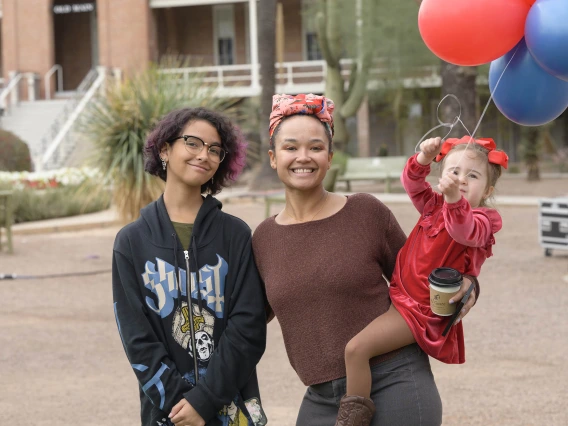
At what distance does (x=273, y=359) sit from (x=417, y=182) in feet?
13.7

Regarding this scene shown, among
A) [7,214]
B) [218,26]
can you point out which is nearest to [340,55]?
[218,26]

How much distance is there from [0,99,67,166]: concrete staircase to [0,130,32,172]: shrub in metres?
4.26

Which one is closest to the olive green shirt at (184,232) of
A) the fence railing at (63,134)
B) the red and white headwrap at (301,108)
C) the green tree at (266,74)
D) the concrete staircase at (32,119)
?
the red and white headwrap at (301,108)

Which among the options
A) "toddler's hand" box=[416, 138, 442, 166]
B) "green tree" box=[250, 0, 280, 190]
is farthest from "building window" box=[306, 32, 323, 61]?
"toddler's hand" box=[416, 138, 442, 166]

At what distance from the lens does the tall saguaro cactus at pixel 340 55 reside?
23.1m

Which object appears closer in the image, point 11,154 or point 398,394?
point 398,394

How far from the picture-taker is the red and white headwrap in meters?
2.88

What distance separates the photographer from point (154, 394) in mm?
2900

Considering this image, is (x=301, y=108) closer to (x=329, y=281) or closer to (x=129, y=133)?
(x=329, y=281)

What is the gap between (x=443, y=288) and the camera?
262cm

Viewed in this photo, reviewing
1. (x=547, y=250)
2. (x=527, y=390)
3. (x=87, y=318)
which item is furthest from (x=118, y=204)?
(x=527, y=390)

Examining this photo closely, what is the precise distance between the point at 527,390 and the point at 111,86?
872cm

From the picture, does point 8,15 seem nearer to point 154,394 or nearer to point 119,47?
point 119,47

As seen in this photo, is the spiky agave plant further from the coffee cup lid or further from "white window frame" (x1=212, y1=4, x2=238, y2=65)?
"white window frame" (x1=212, y1=4, x2=238, y2=65)
